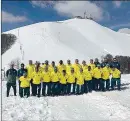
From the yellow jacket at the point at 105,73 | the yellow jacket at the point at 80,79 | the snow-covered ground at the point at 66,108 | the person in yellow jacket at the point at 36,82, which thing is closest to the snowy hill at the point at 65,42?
the yellow jacket at the point at 105,73

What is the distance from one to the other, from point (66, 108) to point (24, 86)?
3.23 metres

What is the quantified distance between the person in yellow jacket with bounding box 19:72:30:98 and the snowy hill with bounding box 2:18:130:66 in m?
29.7

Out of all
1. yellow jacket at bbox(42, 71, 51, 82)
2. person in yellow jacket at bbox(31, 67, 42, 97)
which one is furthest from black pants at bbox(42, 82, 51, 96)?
person in yellow jacket at bbox(31, 67, 42, 97)

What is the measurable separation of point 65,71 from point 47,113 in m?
5.29

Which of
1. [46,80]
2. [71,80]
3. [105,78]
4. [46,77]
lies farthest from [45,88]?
[105,78]

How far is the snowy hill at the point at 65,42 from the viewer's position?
49.2 metres

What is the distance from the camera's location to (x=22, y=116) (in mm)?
11930

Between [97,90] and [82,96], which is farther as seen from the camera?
[97,90]

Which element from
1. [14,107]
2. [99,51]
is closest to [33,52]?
[99,51]

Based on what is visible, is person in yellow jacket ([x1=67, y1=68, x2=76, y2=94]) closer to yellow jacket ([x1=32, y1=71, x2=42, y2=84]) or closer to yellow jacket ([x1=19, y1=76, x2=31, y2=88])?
yellow jacket ([x1=32, y1=71, x2=42, y2=84])

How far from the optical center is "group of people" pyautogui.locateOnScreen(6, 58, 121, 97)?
1666 centimetres

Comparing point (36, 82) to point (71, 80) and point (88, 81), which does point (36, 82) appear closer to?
point (71, 80)

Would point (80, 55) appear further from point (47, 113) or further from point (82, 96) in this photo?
point (47, 113)

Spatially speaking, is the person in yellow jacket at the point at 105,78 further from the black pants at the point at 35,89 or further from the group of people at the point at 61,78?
the black pants at the point at 35,89
